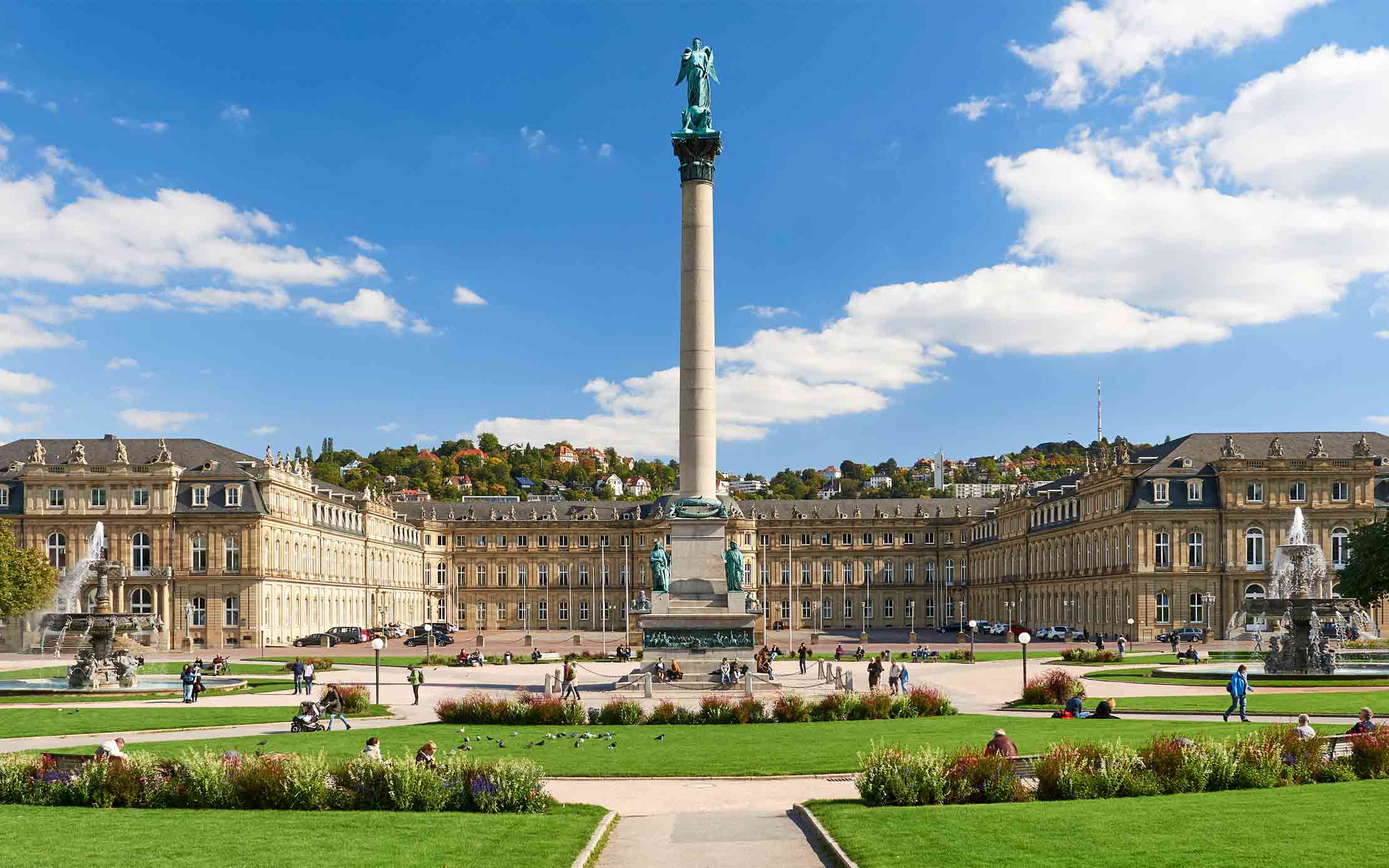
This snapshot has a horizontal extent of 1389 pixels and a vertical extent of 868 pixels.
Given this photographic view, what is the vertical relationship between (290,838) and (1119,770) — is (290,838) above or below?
below

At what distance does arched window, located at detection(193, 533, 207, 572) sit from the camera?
113625mm

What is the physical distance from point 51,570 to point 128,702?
54802 millimetres

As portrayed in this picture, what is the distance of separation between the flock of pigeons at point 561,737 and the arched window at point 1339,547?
296ft

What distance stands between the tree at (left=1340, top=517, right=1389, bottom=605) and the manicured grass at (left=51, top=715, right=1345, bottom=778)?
4745 cm

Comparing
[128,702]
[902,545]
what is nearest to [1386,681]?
[128,702]

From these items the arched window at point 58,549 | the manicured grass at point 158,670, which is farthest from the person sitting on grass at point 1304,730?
the arched window at point 58,549

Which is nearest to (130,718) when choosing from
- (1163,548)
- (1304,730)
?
(1304,730)

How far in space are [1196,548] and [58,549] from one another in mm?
100293

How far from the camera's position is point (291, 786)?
22391mm

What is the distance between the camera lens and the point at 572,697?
45.1 metres

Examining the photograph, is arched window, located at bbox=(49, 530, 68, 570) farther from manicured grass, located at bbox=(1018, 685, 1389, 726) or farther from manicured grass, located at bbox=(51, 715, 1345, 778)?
manicured grass, located at bbox=(1018, 685, 1389, 726)

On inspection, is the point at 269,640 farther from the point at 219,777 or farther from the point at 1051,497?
the point at 219,777

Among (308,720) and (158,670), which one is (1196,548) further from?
(308,720)

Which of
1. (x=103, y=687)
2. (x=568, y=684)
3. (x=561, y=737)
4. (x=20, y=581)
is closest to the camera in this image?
(x=561, y=737)
